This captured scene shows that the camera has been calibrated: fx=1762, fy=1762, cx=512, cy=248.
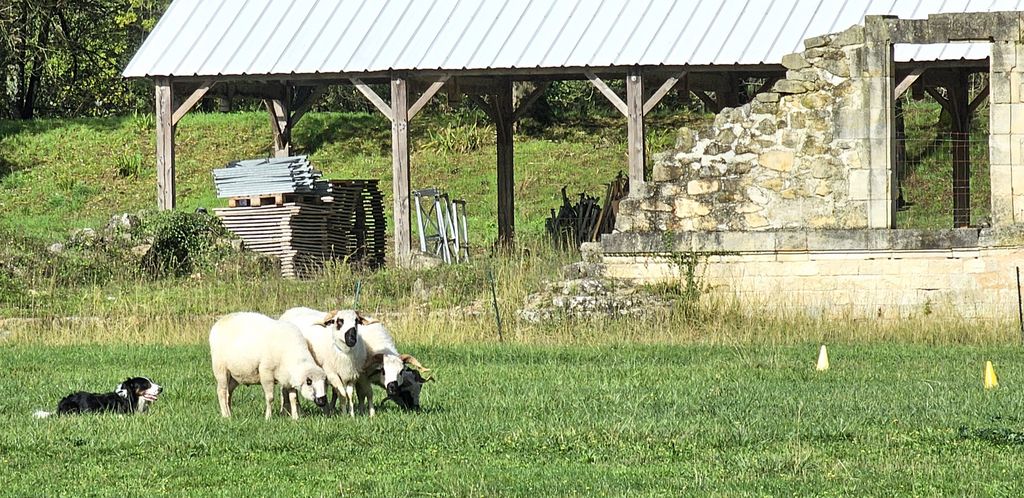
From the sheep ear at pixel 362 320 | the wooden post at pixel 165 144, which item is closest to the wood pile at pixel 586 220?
the wooden post at pixel 165 144

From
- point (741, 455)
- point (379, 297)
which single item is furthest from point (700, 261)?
point (741, 455)

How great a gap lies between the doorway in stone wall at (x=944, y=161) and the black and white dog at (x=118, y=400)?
12.9m

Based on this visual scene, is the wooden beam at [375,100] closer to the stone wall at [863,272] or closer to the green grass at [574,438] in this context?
the stone wall at [863,272]

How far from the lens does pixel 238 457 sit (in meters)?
10.8

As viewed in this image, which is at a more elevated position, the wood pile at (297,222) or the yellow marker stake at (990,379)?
the wood pile at (297,222)

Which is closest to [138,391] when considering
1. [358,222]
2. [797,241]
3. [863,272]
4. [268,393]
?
[268,393]

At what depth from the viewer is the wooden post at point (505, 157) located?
102 ft

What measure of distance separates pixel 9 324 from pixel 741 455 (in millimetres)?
13319

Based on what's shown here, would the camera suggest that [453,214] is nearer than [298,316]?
No

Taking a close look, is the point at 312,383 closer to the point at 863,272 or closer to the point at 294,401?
the point at 294,401

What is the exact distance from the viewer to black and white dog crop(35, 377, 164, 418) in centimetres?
1305

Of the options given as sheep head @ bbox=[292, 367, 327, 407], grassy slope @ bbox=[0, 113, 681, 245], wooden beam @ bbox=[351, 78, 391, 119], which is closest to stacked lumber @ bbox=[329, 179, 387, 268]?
wooden beam @ bbox=[351, 78, 391, 119]

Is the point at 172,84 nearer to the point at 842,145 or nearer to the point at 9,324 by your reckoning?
the point at 9,324

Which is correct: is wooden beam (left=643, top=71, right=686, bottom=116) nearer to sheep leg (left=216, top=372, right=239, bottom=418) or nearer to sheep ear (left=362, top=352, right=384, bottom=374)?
sheep ear (left=362, top=352, right=384, bottom=374)
